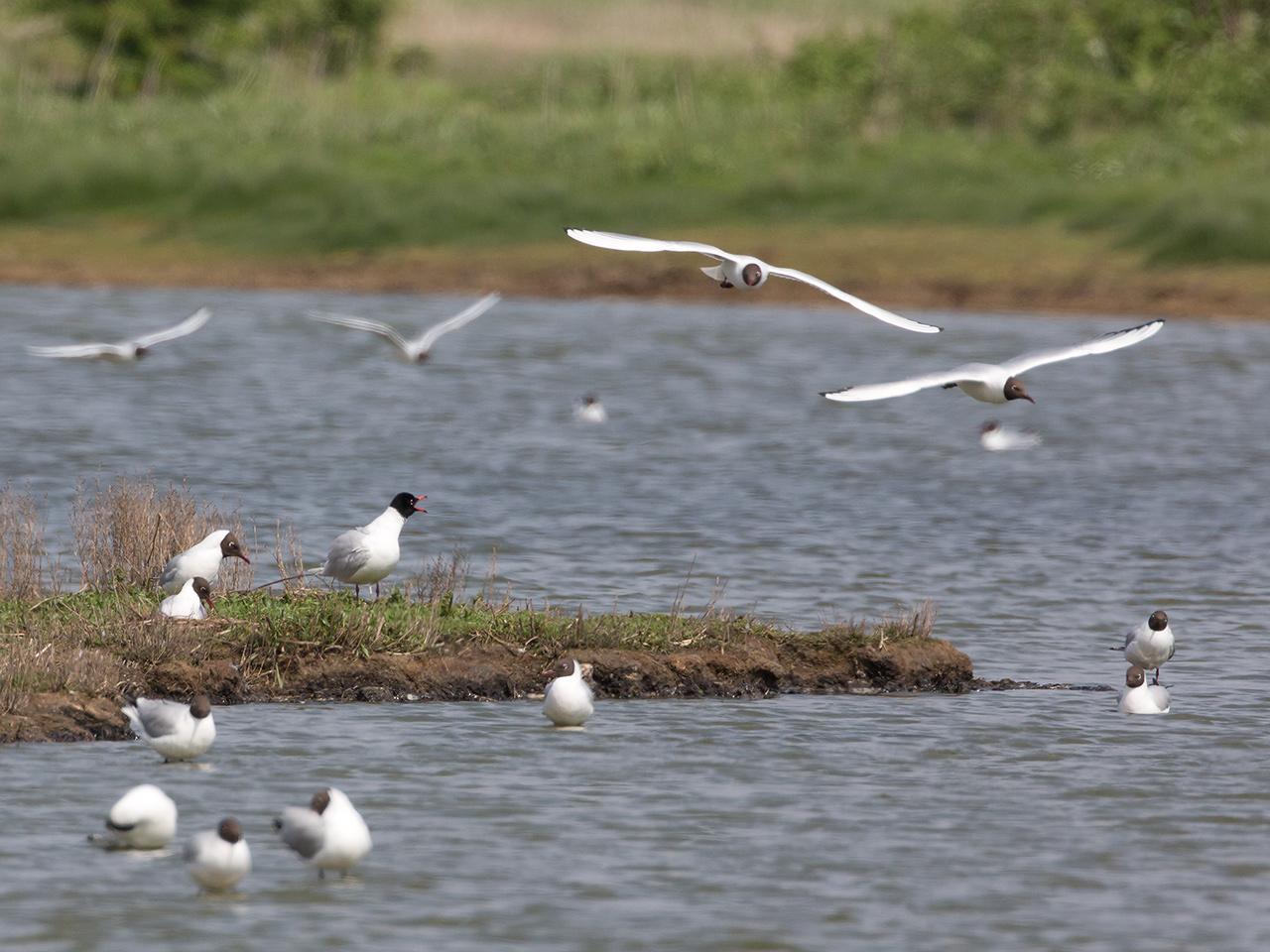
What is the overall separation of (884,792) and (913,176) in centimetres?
3079

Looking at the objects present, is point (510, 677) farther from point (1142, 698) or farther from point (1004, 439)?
point (1004, 439)

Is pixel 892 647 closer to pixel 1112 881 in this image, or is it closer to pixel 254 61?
pixel 1112 881

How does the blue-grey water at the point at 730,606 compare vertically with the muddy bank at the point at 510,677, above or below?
below

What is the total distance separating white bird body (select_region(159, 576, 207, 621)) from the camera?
47.8ft

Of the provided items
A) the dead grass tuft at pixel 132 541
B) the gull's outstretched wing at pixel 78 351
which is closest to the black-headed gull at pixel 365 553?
the dead grass tuft at pixel 132 541

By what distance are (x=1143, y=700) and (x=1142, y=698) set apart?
0.01 metres

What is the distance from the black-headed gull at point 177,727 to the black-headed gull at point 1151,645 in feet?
20.5

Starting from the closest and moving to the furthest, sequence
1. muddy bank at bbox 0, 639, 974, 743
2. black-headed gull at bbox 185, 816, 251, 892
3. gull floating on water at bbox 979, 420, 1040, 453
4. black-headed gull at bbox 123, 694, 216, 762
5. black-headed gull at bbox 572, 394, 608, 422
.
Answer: black-headed gull at bbox 185, 816, 251, 892
black-headed gull at bbox 123, 694, 216, 762
muddy bank at bbox 0, 639, 974, 743
gull floating on water at bbox 979, 420, 1040, 453
black-headed gull at bbox 572, 394, 608, 422

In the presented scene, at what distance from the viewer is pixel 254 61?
53.3 metres

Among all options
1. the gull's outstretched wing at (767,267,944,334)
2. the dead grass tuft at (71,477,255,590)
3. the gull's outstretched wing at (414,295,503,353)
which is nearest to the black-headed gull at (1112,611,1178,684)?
the gull's outstretched wing at (767,267,944,334)

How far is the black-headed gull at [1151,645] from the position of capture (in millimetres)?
16344

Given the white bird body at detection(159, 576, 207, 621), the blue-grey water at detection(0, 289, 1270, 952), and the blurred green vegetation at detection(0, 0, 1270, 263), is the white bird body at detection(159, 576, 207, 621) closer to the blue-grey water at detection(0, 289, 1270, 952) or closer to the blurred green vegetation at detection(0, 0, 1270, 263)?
the blue-grey water at detection(0, 289, 1270, 952)

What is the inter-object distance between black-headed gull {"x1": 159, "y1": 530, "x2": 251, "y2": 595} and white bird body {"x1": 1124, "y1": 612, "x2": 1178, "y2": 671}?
572 centimetres

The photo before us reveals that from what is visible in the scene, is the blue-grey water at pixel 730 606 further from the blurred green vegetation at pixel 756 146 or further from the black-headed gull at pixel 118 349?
the blurred green vegetation at pixel 756 146
